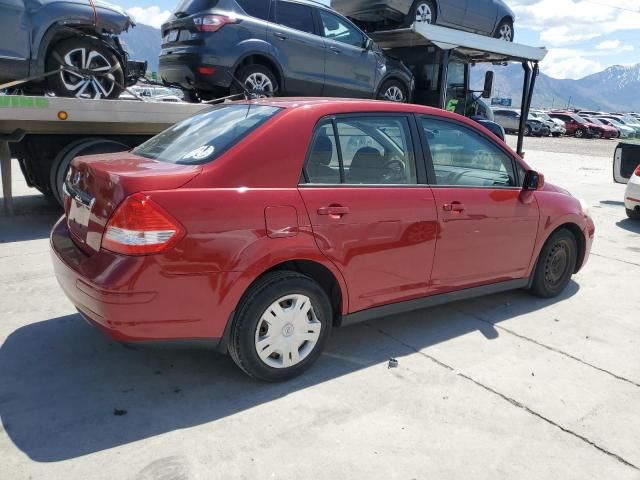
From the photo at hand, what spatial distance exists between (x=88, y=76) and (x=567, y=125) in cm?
3654

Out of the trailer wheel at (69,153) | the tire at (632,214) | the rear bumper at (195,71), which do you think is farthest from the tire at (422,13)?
the trailer wheel at (69,153)

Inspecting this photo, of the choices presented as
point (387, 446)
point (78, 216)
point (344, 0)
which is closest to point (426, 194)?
point (387, 446)

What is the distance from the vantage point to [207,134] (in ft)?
10.8

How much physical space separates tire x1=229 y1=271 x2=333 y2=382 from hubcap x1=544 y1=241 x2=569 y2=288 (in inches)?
91.1

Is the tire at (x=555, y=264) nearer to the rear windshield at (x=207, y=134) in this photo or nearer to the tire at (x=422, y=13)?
the rear windshield at (x=207, y=134)

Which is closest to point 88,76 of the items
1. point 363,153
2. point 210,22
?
point 210,22

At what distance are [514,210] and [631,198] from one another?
488 cm

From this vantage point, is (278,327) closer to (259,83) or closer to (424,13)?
(259,83)

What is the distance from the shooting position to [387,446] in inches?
105

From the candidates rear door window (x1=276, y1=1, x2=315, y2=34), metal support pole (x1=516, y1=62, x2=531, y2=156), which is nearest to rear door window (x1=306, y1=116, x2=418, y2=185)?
rear door window (x1=276, y1=1, x2=315, y2=34)

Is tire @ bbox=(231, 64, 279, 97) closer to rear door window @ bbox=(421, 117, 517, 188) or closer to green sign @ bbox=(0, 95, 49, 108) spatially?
green sign @ bbox=(0, 95, 49, 108)

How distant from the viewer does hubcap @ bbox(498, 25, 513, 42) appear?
448 inches

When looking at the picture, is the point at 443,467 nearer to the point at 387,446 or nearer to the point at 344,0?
the point at 387,446

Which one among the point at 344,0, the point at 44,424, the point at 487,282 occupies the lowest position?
the point at 44,424
